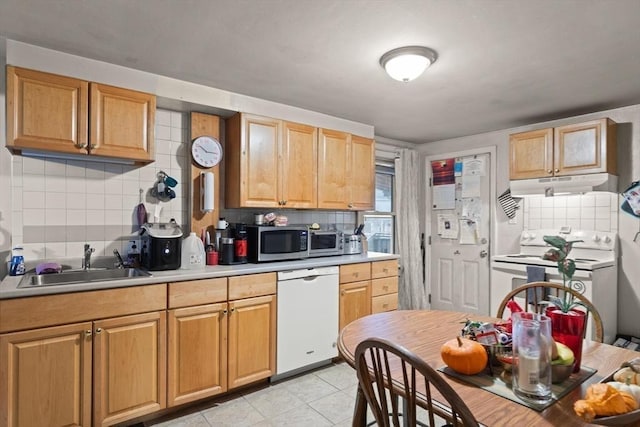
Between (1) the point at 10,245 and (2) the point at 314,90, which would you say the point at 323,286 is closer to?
(2) the point at 314,90

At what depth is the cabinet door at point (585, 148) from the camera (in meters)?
2.92

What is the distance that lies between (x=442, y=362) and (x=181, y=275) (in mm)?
1635

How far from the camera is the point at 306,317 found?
2.79 metres

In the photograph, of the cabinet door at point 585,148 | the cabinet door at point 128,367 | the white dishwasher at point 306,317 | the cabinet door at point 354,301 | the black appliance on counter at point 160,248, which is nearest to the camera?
the cabinet door at point 128,367

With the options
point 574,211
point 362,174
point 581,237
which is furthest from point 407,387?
point 574,211

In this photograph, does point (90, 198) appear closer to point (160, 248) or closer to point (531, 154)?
point (160, 248)

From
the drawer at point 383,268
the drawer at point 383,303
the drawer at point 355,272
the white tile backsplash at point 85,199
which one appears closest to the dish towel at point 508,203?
the drawer at point 383,268

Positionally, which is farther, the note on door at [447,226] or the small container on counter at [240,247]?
the note on door at [447,226]

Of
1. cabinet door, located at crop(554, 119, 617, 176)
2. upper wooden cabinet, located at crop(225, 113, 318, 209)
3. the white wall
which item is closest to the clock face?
upper wooden cabinet, located at crop(225, 113, 318, 209)

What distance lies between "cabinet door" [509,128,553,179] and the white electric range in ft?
2.10

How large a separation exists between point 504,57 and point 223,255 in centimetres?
233

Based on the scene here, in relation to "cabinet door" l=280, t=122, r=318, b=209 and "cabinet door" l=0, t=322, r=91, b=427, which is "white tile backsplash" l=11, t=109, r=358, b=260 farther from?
"cabinet door" l=280, t=122, r=318, b=209

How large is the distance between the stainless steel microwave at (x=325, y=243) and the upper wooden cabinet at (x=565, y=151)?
185cm

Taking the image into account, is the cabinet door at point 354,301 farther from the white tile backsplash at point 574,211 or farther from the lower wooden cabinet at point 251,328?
the white tile backsplash at point 574,211
